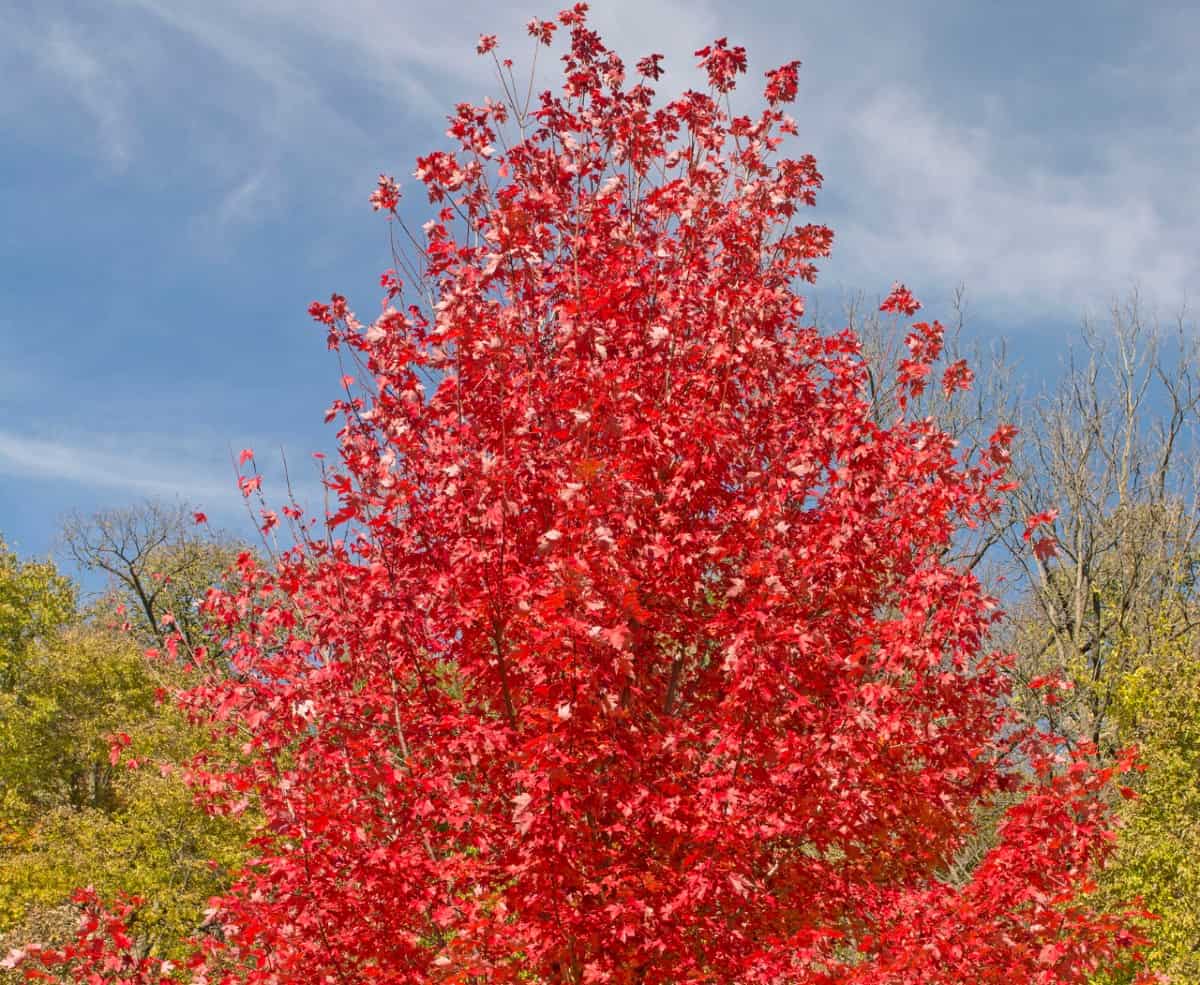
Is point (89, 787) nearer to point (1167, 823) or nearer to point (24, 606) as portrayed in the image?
point (24, 606)

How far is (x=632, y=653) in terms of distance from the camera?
22.3ft

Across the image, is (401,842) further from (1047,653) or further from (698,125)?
(1047,653)

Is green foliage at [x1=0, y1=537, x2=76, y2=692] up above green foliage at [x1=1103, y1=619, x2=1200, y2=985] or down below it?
above

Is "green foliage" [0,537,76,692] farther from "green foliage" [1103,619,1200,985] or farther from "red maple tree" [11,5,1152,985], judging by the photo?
"green foliage" [1103,619,1200,985]

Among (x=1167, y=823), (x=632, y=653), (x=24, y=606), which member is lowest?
(x=632, y=653)

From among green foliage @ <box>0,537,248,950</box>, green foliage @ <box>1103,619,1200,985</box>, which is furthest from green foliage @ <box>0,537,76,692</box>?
green foliage @ <box>1103,619,1200,985</box>

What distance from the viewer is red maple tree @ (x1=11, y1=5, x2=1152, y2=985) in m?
5.82

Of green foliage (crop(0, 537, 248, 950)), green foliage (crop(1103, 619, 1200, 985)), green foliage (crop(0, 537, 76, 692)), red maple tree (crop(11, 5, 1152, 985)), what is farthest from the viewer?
green foliage (crop(0, 537, 76, 692))

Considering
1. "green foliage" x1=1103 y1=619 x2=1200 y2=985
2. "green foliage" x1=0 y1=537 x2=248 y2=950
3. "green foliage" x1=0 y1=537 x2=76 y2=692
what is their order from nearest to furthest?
"green foliage" x1=1103 y1=619 x2=1200 y2=985 < "green foliage" x1=0 y1=537 x2=248 y2=950 < "green foliage" x1=0 y1=537 x2=76 y2=692

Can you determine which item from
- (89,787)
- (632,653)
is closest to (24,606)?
(89,787)

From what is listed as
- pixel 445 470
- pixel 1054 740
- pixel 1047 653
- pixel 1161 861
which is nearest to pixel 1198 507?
pixel 1047 653

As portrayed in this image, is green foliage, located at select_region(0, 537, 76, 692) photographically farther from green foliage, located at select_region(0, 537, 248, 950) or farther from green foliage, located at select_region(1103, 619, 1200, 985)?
green foliage, located at select_region(1103, 619, 1200, 985)

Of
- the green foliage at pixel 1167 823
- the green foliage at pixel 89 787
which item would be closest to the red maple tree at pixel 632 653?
the green foliage at pixel 89 787

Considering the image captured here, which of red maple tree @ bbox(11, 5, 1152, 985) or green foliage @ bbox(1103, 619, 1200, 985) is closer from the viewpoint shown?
red maple tree @ bbox(11, 5, 1152, 985)
